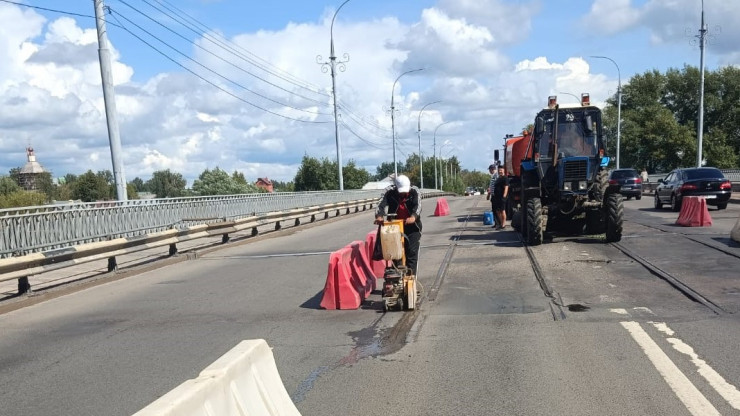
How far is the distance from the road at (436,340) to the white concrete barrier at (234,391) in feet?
4.68

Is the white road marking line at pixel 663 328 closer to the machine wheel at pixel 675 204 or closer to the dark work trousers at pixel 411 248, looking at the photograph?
the dark work trousers at pixel 411 248

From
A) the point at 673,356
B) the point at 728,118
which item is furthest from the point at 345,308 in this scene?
the point at 728,118

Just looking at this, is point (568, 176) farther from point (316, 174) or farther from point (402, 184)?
point (316, 174)

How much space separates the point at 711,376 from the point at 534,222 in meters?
9.46

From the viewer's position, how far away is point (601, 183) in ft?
50.8

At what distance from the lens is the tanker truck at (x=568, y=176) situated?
1476 centimetres

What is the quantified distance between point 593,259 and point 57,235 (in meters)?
11.0

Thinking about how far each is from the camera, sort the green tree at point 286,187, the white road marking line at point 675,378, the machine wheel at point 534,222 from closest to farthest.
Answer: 1. the white road marking line at point 675,378
2. the machine wheel at point 534,222
3. the green tree at point 286,187

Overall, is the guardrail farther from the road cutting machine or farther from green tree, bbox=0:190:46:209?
green tree, bbox=0:190:46:209

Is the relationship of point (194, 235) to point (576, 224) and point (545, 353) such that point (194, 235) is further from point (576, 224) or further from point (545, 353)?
point (545, 353)

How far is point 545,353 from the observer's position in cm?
616

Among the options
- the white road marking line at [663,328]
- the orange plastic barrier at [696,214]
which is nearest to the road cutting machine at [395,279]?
the white road marking line at [663,328]

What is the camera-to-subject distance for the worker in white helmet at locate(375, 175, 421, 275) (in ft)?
28.6

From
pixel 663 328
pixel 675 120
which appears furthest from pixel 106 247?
pixel 675 120
